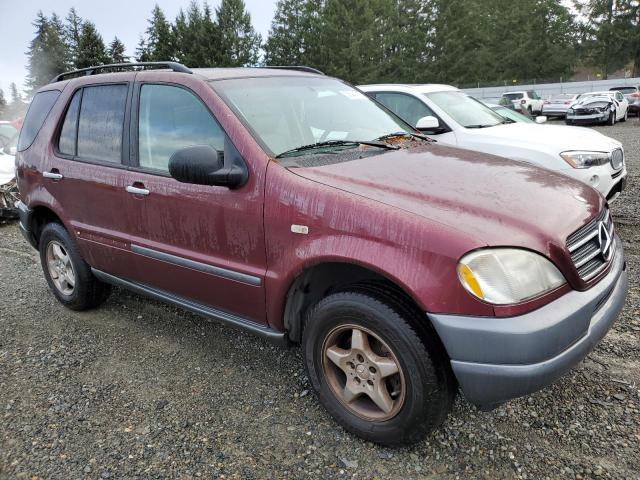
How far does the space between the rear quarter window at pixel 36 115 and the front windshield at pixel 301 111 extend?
6.24 feet

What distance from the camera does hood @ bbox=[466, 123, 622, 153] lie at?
5379mm

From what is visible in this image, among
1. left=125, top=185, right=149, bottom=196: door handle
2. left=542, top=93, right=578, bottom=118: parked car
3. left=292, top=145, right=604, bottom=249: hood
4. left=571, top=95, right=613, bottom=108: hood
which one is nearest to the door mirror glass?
left=292, top=145, right=604, bottom=249: hood

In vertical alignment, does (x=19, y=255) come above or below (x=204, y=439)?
below

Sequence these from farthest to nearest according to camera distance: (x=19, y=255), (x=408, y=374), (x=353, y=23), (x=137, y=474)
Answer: (x=353, y=23) → (x=19, y=255) → (x=137, y=474) → (x=408, y=374)

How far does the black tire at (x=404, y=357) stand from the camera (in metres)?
2.18

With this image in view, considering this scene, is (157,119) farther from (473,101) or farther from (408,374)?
(473,101)

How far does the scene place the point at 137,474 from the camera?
7.80 feet

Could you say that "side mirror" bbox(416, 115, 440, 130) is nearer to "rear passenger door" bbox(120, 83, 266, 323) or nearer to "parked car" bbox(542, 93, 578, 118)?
"rear passenger door" bbox(120, 83, 266, 323)

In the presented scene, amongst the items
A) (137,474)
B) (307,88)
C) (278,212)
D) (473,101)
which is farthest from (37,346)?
(473,101)

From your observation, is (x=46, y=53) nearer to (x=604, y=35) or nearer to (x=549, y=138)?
(x=604, y=35)

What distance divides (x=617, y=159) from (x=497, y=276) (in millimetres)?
4367

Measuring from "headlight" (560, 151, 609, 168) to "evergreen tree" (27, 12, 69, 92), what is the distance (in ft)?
218

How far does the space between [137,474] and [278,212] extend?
140cm

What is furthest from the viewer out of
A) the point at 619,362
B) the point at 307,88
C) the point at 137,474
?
the point at 307,88
